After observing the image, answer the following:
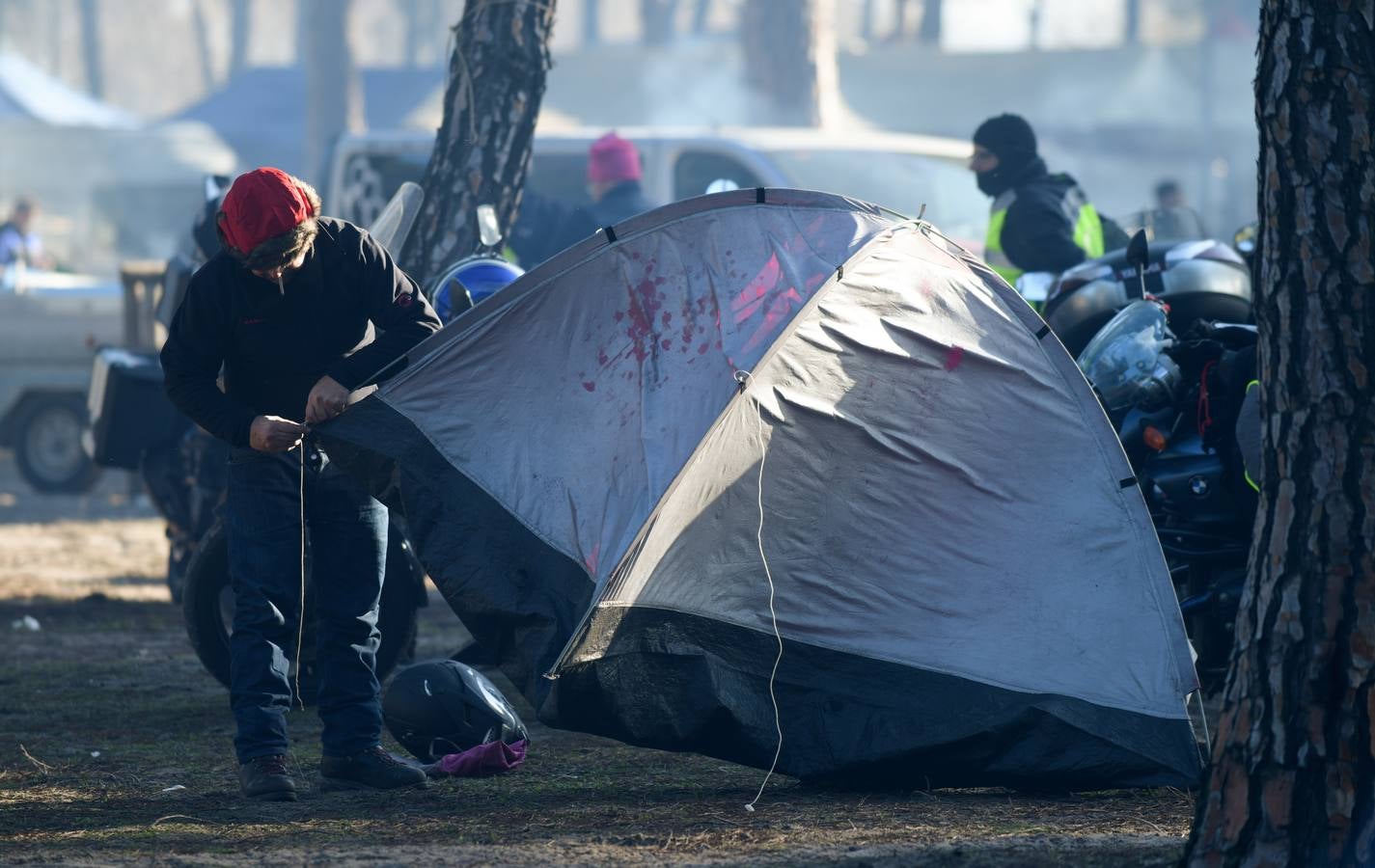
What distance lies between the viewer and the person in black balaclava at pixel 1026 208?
344 inches

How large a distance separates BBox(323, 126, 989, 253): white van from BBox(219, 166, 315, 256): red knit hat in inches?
270

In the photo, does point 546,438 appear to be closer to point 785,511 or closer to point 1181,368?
point 785,511

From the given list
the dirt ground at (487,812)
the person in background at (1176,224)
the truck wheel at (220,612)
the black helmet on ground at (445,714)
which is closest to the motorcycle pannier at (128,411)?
the dirt ground at (487,812)

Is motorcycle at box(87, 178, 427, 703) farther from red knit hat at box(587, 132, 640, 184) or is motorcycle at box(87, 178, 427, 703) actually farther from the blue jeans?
red knit hat at box(587, 132, 640, 184)

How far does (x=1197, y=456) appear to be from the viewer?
20.4 feet

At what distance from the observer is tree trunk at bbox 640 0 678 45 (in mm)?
47000

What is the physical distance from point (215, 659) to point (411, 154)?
6631mm

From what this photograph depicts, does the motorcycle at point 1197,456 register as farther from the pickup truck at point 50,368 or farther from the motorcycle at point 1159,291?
the pickup truck at point 50,368

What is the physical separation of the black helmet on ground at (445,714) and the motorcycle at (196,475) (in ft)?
3.04

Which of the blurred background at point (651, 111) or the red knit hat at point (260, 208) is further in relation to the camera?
the blurred background at point (651, 111)

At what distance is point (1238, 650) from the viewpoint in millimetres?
4172

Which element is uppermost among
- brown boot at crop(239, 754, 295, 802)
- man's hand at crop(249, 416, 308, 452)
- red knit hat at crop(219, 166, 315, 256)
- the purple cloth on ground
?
red knit hat at crop(219, 166, 315, 256)

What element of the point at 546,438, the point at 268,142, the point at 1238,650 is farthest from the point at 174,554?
the point at 268,142

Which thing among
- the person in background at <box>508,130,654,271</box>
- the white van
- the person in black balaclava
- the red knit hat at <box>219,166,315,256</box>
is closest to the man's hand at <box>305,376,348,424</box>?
the red knit hat at <box>219,166,315,256</box>
